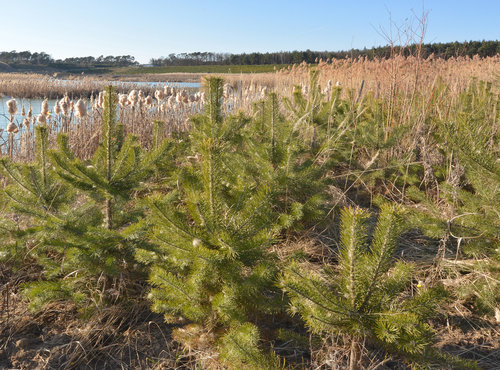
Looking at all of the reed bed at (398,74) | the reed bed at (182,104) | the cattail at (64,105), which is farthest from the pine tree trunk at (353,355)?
the cattail at (64,105)

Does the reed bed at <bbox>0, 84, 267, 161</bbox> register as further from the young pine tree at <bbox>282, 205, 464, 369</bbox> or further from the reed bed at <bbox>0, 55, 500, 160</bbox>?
the young pine tree at <bbox>282, 205, 464, 369</bbox>

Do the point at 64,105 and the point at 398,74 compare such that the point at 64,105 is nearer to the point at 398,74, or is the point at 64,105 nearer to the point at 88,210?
the point at 88,210

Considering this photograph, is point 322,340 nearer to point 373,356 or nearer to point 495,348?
point 373,356

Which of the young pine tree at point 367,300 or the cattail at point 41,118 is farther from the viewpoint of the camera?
the cattail at point 41,118

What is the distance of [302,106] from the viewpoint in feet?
13.3

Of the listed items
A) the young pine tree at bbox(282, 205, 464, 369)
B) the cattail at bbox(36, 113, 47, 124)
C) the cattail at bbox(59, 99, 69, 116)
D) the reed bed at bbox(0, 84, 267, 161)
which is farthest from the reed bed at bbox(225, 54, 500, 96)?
the cattail at bbox(36, 113, 47, 124)

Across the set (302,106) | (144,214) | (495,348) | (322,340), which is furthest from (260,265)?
(302,106)

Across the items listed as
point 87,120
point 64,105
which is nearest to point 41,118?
point 64,105

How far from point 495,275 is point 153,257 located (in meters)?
1.82

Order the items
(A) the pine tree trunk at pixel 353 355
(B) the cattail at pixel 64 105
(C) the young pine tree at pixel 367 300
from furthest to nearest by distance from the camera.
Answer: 1. (B) the cattail at pixel 64 105
2. (A) the pine tree trunk at pixel 353 355
3. (C) the young pine tree at pixel 367 300

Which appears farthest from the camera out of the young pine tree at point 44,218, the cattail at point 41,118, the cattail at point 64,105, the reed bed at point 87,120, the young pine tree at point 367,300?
the cattail at point 64,105

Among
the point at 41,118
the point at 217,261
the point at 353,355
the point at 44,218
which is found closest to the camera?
the point at 353,355

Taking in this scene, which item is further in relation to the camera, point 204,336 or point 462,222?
point 462,222

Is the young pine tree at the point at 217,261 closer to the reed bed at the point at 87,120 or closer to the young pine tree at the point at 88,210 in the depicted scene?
the young pine tree at the point at 88,210
